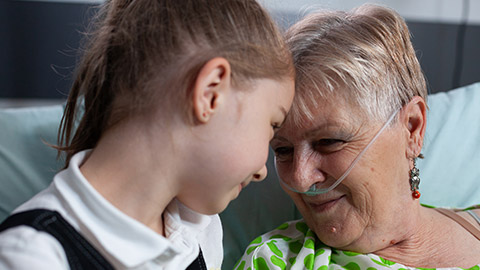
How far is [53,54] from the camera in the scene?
98.6 inches

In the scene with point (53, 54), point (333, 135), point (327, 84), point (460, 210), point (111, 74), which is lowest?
point (460, 210)

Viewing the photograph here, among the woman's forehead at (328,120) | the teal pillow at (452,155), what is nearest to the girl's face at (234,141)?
the woman's forehead at (328,120)

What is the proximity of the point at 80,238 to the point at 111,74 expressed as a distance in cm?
32

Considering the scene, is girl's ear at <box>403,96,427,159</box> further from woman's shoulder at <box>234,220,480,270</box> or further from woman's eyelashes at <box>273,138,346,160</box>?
woman's shoulder at <box>234,220,480,270</box>

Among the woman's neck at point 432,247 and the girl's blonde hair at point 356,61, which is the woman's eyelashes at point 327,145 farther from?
the woman's neck at point 432,247

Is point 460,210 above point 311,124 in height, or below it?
below

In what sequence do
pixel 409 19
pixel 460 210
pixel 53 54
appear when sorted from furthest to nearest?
pixel 409 19 → pixel 53 54 → pixel 460 210

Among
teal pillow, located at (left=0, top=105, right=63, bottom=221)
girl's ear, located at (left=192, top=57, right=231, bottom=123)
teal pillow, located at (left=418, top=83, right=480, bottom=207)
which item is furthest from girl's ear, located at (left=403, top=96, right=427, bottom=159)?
teal pillow, located at (left=0, top=105, right=63, bottom=221)

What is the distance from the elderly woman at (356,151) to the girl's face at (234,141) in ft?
0.89

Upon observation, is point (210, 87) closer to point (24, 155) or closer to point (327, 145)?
point (327, 145)

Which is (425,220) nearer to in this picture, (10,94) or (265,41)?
(265,41)

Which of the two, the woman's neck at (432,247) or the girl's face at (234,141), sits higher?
the girl's face at (234,141)

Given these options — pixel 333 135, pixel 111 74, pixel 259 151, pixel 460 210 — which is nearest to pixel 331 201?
pixel 333 135

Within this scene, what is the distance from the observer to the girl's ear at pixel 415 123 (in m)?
1.43
